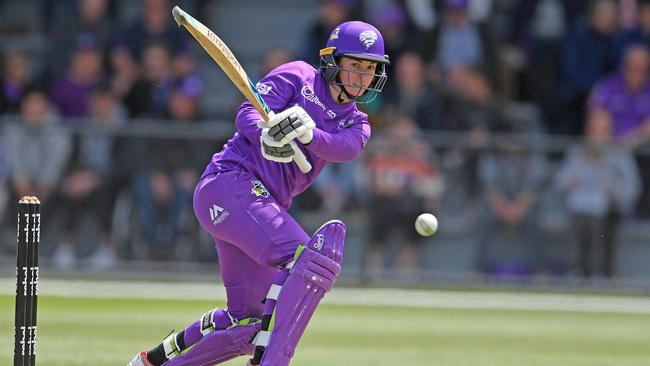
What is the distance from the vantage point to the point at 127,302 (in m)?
12.7

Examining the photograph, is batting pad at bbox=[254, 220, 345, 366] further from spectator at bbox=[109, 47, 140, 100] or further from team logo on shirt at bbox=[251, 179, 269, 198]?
spectator at bbox=[109, 47, 140, 100]

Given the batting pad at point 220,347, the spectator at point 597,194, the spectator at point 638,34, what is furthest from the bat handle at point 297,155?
the spectator at point 638,34

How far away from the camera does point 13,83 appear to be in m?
15.9

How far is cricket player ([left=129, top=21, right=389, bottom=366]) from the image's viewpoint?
5.97 m

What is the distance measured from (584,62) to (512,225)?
285 cm

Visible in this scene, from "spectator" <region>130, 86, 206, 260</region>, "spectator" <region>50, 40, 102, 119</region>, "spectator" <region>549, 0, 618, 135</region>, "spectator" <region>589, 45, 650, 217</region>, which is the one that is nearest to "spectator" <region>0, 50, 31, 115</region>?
"spectator" <region>50, 40, 102, 119</region>

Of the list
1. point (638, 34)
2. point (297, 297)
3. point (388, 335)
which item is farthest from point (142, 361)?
point (638, 34)

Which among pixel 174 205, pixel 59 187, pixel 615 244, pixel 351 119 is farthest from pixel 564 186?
pixel 351 119

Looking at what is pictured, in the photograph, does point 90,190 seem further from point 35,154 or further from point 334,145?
point 334,145

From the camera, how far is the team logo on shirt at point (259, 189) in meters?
6.36

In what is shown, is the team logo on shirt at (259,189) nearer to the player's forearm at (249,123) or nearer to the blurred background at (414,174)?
the player's forearm at (249,123)

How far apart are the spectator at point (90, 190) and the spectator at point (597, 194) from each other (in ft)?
16.3

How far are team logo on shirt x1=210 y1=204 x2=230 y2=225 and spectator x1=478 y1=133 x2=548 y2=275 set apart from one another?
7.74 m

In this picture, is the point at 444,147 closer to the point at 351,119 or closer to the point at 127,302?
the point at 127,302
